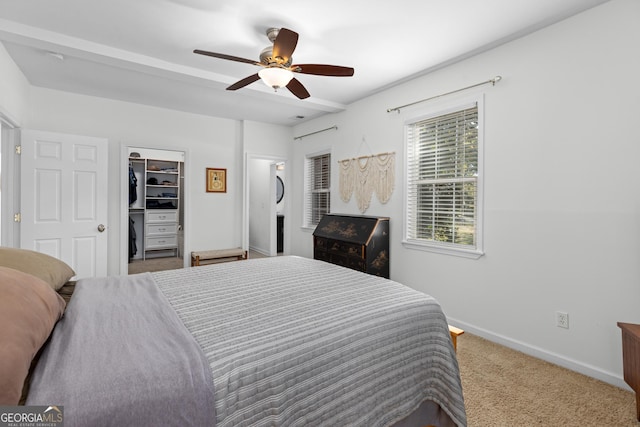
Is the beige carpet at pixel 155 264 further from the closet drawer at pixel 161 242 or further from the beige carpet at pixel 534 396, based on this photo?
the beige carpet at pixel 534 396

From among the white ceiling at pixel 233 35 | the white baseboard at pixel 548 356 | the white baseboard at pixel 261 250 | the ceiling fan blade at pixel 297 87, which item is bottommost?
the white baseboard at pixel 548 356

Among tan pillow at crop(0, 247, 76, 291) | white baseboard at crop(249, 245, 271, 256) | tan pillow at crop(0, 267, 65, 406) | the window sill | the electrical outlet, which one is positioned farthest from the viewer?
white baseboard at crop(249, 245, 271, 256)

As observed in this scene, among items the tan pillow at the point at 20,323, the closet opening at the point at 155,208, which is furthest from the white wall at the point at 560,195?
the closet opening at the point at 155,208

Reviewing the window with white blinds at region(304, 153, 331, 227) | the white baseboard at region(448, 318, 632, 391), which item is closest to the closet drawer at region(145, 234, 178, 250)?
the window with white blinds at region(304, 153, 331, 227)

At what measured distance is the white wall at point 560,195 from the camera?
2088 millimetres

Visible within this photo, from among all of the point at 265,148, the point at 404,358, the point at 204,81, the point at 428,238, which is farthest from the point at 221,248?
the point at 404,358

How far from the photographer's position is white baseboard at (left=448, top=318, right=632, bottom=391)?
6.97ft

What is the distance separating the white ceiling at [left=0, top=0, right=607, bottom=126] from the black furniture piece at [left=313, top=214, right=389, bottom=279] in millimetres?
1669

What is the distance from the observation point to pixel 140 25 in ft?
8.05

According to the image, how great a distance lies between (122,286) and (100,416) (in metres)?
1.19

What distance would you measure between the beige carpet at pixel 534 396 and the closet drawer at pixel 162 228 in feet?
19.4

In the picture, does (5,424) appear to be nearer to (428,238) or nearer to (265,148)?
(428,238)

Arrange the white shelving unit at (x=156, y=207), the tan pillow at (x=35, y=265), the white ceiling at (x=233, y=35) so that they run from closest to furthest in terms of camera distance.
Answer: the tan pillow at (x=35, y=265), the white ceiling at (x=233, y=35), the white shelving unit at (x=156, y=207)

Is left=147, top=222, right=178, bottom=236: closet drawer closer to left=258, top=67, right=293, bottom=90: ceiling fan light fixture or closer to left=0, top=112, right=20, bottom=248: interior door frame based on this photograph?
left=0, top=112, right=20, bottom=248: interior door frame
